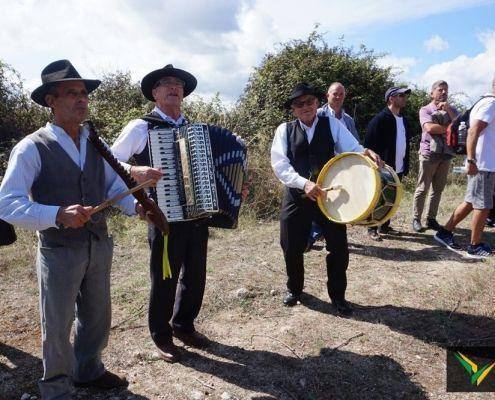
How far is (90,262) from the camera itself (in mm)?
2787

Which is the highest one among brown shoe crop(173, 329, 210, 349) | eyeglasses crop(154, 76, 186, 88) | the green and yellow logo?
eyeglasses crop(154, 76, 186, 88)

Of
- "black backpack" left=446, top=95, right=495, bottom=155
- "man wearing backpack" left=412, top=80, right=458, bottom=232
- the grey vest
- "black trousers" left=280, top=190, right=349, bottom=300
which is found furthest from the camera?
"man wearing backpack" left=412, top=80, right=458, bottom=232

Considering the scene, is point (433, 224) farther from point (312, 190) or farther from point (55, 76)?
point (55, 76)

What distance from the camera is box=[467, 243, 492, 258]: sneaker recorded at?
5.43 m

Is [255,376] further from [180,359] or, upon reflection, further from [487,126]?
[487,126]

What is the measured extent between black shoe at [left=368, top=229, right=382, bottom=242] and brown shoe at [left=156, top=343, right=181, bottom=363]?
3.64 m

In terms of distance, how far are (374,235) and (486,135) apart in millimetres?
1933

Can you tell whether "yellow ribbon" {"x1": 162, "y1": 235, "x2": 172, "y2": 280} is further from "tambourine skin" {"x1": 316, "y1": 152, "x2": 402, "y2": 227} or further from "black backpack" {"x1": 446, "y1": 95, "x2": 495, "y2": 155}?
"black backpack" {"x1": 446, "y1": 95, "x2": 495, "y2": 155}

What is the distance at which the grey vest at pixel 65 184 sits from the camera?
8.37 ft

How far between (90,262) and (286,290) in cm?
241

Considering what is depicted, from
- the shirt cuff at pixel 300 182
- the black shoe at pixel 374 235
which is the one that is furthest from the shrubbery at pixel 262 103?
the shirt cuff at pixel 300 182

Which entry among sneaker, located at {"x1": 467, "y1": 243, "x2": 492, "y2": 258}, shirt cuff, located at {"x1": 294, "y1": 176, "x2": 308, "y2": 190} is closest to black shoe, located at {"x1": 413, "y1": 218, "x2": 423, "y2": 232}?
sneaker, located at {"x1": 467, "y1": 243, "x2": 492, "y2": 258}

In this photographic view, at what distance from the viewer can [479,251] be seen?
5.46m

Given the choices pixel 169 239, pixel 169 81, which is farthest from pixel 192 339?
pixel 169 81
